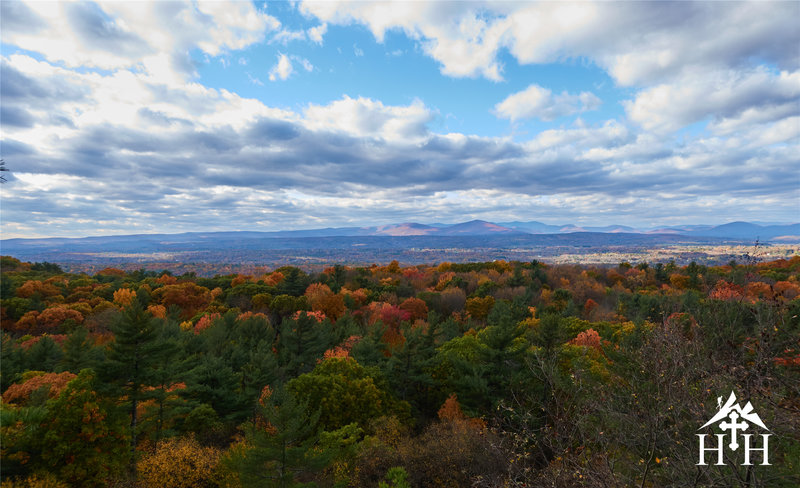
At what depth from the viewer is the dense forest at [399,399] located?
11.0m

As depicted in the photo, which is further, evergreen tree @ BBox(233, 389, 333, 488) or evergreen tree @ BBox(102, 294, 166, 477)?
evergreen tree @ BBox(102, 294, 166, 477)

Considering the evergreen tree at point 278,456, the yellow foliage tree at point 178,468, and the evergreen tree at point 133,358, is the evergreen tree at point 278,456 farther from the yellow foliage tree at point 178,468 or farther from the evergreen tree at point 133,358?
the evergreen tree at point 133,358

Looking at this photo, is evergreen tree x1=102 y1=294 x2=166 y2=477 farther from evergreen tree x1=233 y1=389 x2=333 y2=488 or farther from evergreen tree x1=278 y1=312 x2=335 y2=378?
evergreen tree x1=278 y1=312 x2=335 y2=378

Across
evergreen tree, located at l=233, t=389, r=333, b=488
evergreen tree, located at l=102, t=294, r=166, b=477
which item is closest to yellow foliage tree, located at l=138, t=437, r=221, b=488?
evergreen tree, located at l=102, t=294, r=166, b=477

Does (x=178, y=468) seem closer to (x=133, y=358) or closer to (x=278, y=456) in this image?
(x=133, y=358)

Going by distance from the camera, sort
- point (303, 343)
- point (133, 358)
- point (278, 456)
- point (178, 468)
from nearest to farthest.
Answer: point (278, 456) < point (178, 468) < point (133, 358) < point (303, 343)

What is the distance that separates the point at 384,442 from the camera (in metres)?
24.4

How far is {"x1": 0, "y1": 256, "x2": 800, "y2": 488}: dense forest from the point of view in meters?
11.0

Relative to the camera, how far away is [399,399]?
110 feet

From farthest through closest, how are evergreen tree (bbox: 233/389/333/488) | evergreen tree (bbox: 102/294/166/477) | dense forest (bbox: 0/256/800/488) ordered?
evergreen tree (bbox: 102/294/166/477) < evergreen tree (bbox: 233/389/333/488) < dense forest (bbox: 0/256/800/488)

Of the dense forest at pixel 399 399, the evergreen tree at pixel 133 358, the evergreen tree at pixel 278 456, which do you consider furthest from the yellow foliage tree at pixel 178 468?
the evergreen tree at pixel 278 456

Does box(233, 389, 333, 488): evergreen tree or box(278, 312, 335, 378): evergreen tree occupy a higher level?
box(233, 389, 333, 488): evergreen tree

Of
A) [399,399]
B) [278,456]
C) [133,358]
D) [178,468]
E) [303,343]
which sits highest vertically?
[133,358]

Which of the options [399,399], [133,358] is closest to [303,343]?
[399,399]
